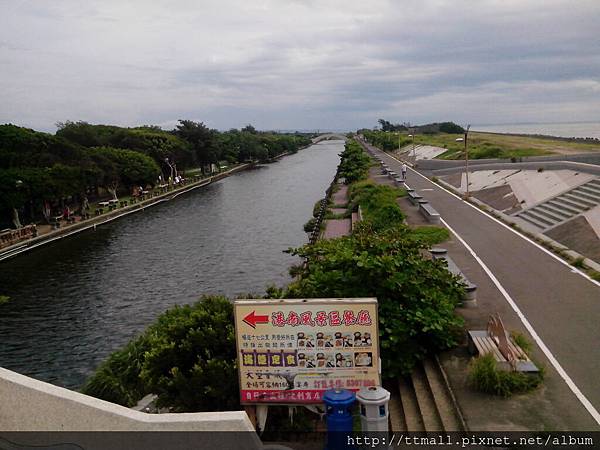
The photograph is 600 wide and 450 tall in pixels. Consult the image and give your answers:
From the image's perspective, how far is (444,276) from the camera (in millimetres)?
10641

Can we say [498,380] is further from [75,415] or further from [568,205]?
[568,205]

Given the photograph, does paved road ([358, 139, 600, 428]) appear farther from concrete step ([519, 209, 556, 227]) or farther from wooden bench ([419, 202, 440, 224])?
concrete step ([519, 209, 556, 227])

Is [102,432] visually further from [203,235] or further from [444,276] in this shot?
[203,235]

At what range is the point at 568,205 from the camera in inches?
917

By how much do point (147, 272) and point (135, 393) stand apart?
15.3 m

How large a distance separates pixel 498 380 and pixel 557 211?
56.1 ft

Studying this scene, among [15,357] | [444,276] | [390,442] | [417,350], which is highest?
[444,276]

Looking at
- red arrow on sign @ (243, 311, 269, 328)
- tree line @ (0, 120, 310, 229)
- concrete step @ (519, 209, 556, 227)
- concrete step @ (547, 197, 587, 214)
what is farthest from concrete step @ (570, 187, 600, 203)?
tree line @ (0, 120, 310, 229)

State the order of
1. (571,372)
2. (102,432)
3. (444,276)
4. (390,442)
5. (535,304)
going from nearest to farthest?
(102,432) → (390,442) → (571,372) → (444,276) → (535,304)

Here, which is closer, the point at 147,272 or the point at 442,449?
the point at 442,449

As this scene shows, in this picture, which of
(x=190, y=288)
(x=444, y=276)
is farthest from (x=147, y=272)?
(x=444, y=276)

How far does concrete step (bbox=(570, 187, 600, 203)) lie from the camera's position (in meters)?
22.5

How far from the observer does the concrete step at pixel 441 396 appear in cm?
770

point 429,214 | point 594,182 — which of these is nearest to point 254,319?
point 429,214
